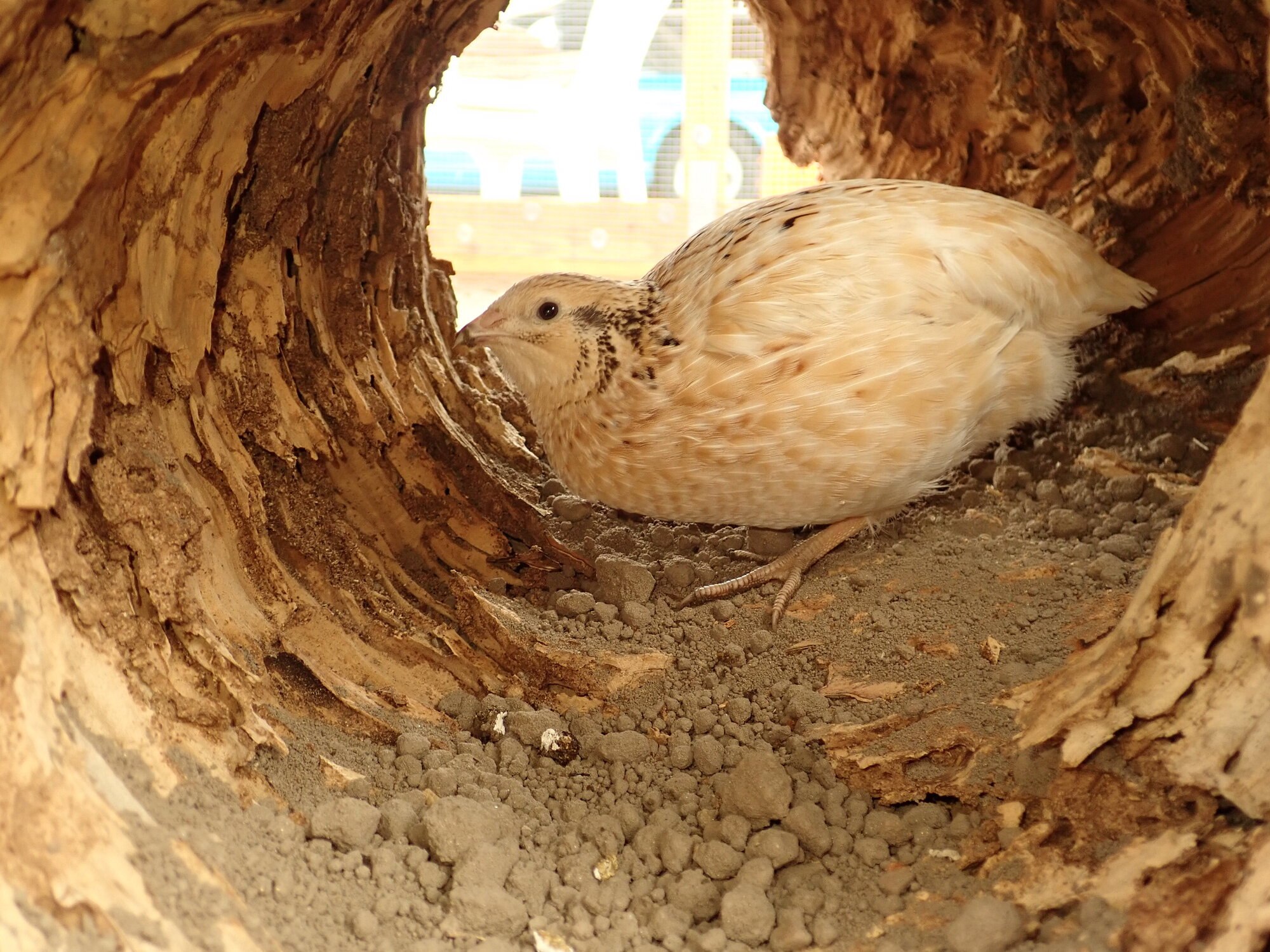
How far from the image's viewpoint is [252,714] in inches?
79.4

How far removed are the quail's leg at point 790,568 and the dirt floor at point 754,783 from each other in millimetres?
56

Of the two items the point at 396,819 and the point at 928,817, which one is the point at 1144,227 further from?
the point at 396,819

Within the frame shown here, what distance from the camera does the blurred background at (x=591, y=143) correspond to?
21.2 feet

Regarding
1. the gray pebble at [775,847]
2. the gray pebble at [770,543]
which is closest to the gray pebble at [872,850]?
the gray pebble at [775,847]

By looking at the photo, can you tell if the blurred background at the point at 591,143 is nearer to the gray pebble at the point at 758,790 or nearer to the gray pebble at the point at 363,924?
the gray pebble at the point at 758,790

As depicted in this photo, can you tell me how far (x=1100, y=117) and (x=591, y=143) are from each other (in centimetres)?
424

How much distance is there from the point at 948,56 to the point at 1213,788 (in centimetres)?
274

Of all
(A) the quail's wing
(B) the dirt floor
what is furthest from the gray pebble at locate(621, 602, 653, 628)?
(A) the quail's wing

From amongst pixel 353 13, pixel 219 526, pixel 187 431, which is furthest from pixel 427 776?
pixel 353 13

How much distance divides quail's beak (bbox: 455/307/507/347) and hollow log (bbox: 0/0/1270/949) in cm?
29

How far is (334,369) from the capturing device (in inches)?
115

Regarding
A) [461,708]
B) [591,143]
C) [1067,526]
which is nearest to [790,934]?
[461,708]

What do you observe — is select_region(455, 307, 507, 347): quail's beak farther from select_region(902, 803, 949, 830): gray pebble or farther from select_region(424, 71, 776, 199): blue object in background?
select_region(424, 71, 776, 199): blue object in background

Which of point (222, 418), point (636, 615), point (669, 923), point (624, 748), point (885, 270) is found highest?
point (885, 270)
